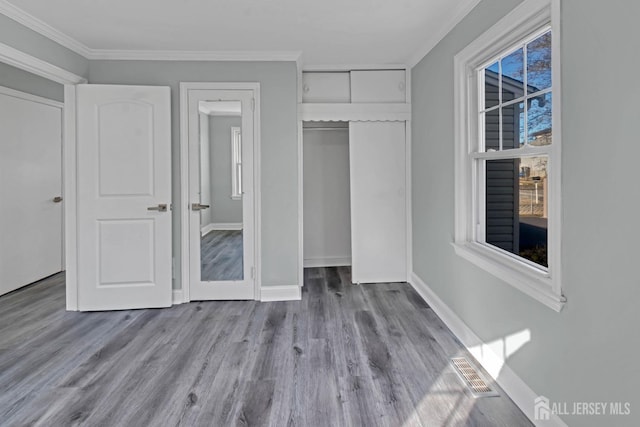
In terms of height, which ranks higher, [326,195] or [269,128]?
[269,128]

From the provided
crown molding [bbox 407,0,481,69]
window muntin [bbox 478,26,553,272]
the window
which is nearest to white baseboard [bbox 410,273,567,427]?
window muntin [bbox 478,26,553,272]

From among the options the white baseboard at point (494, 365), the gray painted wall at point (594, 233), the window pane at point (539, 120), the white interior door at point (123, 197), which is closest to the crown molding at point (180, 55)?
the white interior door at point (123, 197)

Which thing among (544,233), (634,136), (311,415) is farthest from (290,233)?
(634,136)

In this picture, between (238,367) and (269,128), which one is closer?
(238,367)

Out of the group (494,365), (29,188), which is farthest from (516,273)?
(29,188)

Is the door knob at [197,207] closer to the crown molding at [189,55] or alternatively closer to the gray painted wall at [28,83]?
the crown molding at [189,55]

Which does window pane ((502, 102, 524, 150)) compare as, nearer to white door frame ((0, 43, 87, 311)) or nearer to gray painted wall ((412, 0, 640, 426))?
gray painted wall ((412, 0, 640, 426))

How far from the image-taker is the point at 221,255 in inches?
156

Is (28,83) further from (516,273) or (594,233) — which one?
(594,233)

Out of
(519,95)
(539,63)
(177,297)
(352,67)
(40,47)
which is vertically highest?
(352,67)

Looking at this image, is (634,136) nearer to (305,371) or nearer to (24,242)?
(305,371)

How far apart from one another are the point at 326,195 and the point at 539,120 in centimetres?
342

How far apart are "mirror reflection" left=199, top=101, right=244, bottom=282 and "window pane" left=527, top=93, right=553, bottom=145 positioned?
2574mm

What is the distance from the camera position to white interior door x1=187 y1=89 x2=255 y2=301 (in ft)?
12.7
